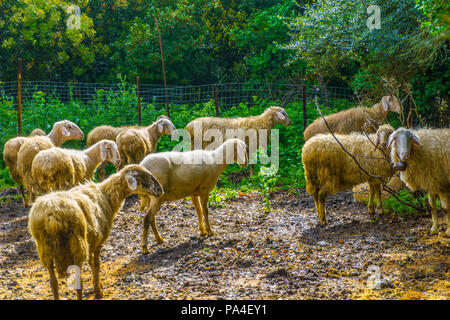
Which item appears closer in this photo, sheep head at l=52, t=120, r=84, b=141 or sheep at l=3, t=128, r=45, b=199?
sheep at l=3, t=128, r=45, b=199

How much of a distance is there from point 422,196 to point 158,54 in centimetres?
1050

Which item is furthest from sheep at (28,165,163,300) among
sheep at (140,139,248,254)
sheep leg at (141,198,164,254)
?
sheep at (140,139,248,254)

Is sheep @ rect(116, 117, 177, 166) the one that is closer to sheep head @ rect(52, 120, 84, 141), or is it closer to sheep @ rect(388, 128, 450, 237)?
sheep head @ rect(52, 120, 84, 141)

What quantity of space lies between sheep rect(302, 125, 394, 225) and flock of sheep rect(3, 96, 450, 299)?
0.6 inches

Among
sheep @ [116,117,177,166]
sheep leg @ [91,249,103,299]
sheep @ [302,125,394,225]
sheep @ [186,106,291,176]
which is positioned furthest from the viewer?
sheep @ [186,106,291,176]

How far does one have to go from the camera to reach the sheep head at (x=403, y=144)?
22.6ft

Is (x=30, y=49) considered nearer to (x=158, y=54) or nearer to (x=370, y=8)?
(x=158, y=54)

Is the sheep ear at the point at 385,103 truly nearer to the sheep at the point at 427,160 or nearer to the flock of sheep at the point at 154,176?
the flock of sheep at the point at 154,176

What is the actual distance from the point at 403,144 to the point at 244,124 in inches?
220

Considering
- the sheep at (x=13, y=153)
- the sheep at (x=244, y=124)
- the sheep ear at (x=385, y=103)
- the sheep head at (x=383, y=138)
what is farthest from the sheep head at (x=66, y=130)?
the sheep ear at (x=385, y=103)

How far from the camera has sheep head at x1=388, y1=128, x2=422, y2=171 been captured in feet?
22.6

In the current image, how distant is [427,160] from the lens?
7012 mm

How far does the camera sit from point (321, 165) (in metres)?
8.03

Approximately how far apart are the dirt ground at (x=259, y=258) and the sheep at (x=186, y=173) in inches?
17.6
